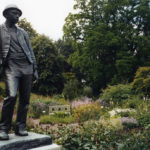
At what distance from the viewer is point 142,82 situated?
1568cm

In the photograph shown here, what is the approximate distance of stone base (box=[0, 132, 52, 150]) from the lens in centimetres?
370

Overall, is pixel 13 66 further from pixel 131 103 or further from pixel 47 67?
pixel 47 67

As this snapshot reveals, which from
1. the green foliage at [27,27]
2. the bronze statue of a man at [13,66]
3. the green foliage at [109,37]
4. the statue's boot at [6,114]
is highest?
the green foliage at [27,27]

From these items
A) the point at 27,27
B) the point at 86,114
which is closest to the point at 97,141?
the point at 86,114

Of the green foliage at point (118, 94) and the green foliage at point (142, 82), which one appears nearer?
the green foliage at point (118, 94)

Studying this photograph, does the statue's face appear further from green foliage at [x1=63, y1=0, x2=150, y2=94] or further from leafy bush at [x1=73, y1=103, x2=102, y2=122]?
green foliage at [x1=63, y1=0, x2=150, y2=94]

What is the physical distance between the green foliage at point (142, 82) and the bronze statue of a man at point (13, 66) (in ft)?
38.9

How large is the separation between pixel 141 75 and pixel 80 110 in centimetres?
626

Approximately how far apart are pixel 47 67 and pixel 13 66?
19510mm

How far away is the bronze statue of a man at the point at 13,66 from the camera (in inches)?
155

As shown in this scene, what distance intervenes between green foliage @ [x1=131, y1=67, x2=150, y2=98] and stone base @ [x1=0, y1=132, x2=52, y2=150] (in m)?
11.8

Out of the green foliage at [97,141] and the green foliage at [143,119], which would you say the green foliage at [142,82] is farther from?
the green foliage at [97,141]

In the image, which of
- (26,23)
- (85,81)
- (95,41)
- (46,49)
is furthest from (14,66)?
(26,23)

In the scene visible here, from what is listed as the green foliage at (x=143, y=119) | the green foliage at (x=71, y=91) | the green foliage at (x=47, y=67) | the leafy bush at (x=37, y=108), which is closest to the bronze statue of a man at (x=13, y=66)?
the green foliage at (x=143, y=119)
